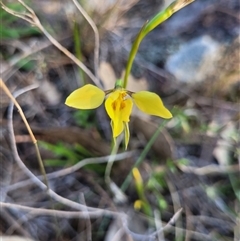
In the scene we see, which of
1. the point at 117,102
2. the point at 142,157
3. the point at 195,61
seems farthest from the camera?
the point at 195,61

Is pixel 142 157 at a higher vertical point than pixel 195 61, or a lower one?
lower

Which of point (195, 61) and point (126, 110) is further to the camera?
point (195, 61)

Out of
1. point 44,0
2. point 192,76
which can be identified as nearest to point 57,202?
point 192,76

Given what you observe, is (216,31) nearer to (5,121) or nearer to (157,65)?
(157,65)

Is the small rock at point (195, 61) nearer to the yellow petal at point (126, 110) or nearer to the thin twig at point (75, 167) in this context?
the thin twig at point (75, 167)

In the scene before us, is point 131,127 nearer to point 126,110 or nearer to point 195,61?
point 195,61

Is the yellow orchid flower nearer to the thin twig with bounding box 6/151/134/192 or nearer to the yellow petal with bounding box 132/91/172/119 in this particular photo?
the yellow petal with bounding box 132/91/172/119

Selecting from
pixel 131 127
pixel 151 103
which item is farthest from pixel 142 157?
pixel 151 103
